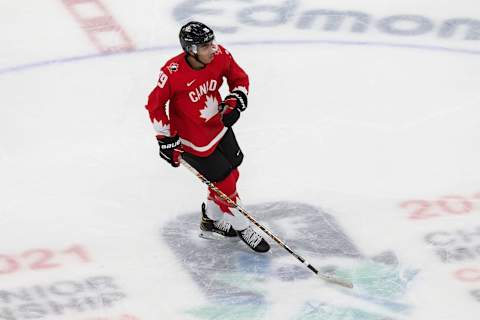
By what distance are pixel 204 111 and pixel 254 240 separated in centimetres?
69

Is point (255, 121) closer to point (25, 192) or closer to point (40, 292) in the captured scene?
point (25, 192)

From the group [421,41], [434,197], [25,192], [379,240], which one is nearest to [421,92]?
[421,41]

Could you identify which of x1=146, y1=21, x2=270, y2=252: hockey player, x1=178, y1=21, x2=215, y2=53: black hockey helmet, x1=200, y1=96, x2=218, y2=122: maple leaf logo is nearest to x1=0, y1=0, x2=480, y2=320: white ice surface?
x1=146, y1=21, x2=270, y2=252: hockey player

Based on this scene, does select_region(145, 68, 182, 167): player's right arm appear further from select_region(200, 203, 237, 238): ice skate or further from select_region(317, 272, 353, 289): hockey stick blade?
select_region(317, 272, 353, 289): hockey stick blade

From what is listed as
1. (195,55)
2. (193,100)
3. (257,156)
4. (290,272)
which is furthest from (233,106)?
(257,156)

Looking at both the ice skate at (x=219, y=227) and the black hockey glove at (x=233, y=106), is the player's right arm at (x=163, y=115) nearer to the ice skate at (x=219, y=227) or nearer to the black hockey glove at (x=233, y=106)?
the black hockey glove at (x=233, y=106)

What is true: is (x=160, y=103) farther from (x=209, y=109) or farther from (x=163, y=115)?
(x=209, y=109)

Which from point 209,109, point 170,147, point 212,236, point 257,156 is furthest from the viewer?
point 257,156

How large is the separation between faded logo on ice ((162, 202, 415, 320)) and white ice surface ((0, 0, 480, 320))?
0.6 inches

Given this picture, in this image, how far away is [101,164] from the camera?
6.46 m

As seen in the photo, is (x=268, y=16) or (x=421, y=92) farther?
(x=268, y=16)

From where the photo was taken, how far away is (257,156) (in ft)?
21.3

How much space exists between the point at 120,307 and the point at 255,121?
1851 millimetres

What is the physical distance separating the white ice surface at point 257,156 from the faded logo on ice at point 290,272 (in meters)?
0.02
